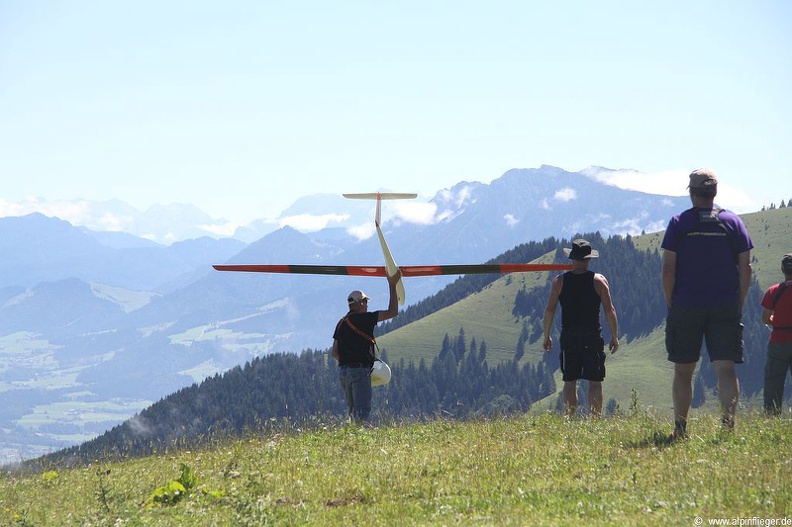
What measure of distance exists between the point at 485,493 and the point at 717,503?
2192mm

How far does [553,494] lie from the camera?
304 inches

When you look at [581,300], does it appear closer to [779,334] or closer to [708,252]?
[779,334]

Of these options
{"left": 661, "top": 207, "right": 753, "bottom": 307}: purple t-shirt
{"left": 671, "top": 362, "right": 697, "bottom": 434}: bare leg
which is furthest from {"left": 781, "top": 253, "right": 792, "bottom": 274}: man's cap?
{"left": 671, "top": 362, "right": 697, "bottom": 434}: bare leg

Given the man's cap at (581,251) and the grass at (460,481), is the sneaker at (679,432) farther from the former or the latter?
the man's cap at (581,251)

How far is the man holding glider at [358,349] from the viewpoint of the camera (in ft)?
45.7

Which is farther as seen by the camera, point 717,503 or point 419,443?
point 419,443

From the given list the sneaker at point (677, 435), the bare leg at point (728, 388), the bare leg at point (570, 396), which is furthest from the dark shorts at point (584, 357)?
the sneaker at point (677, 435)

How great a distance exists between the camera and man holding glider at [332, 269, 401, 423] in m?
13.9

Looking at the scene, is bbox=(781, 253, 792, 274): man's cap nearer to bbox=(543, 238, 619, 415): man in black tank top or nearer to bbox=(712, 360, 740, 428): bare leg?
bbox=(543, 238, 619, 415): man in black tank top

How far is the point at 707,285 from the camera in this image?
974cm

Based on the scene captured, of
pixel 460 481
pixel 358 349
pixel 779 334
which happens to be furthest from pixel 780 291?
pixel 460 481

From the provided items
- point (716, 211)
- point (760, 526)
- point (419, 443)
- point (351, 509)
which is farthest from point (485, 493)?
point (716, 211)

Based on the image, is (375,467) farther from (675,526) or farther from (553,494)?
(675,526)

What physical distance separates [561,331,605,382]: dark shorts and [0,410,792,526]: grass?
2.84ft
